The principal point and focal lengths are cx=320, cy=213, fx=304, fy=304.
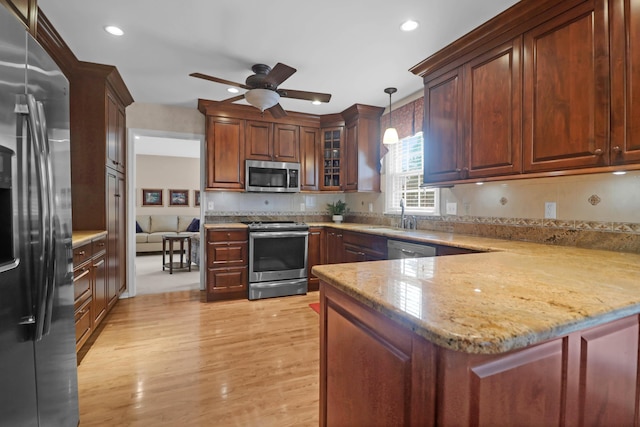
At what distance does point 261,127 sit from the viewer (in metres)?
4.20

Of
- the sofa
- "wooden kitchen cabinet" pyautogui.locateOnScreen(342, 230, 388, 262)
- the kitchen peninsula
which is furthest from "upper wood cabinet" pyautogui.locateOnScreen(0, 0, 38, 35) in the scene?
the sofa

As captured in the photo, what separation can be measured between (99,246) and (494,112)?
3.39 metres

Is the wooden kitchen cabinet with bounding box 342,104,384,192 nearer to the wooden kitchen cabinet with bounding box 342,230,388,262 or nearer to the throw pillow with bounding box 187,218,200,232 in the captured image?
the wooden kitchen cabinet with bounding box 342,230,388,262

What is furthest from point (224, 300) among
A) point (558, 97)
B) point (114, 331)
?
point (558, 97)

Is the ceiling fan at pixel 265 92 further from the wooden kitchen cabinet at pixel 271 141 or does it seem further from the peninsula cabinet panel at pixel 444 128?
the wooden kitchen cabinet at pixel 271 141

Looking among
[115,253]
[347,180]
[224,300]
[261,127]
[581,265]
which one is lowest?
[224,300]

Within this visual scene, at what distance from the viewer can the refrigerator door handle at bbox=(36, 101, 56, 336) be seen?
1.19 m

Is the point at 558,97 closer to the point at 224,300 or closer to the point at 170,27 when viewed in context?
the point at 170,27

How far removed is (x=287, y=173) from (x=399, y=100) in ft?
5.75

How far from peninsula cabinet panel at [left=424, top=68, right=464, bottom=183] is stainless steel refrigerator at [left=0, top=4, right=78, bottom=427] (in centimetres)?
251

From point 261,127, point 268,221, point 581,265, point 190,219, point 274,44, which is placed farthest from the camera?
point 190,219

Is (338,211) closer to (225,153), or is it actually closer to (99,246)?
(225,153)

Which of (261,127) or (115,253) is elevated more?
(261,127)

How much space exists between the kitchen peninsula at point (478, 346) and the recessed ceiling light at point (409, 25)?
1877 millimetres
